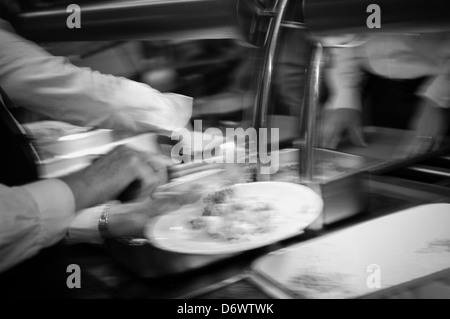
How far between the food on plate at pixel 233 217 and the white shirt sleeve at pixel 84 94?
0.26 m

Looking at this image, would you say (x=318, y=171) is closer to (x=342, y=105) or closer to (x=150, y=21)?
(x=342, y=105)

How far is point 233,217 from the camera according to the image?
3.94ft

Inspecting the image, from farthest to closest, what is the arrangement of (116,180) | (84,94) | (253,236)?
(84,94)
(116,180)
(253,236)

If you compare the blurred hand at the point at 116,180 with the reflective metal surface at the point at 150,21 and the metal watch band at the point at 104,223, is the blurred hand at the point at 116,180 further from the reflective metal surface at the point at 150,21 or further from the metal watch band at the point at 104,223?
the reflective metal surface at the point at 150,21

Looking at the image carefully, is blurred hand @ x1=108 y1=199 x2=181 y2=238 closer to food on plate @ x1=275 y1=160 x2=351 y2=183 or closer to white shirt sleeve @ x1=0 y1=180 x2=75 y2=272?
white shirt sleeve @ x1=0 y1=180 x2=75 y2=272

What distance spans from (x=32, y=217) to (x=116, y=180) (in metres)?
0.22

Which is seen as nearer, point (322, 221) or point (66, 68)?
point (322, 221)

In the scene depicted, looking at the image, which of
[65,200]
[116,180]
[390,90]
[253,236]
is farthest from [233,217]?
[390,90]

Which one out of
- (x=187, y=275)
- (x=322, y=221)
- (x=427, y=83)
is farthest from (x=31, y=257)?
(x=427, y=83)

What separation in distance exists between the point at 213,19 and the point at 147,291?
27.7 inches

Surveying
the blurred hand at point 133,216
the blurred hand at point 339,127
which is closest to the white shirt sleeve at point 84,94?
the blurred hand at point 133,216

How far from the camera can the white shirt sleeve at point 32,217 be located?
1147 mm
